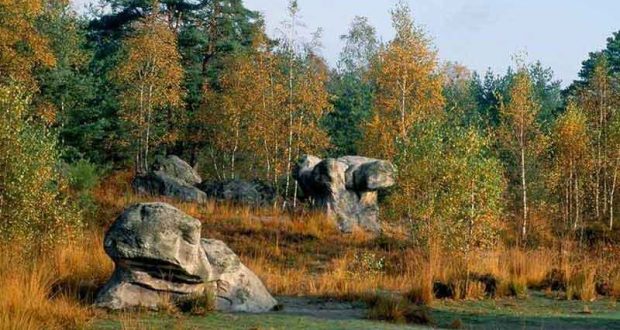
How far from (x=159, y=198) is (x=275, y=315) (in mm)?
19158

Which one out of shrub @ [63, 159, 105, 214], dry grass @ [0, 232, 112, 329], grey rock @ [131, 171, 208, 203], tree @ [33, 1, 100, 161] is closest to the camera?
dry grass @ [0, 232, 112, 329]

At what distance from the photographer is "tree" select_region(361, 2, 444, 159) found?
115 feet

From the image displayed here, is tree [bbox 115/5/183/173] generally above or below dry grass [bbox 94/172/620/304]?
above

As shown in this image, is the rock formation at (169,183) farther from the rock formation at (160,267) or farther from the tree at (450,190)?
the rock formation at (160,267)

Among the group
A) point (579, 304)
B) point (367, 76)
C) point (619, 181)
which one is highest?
point (367, 76)

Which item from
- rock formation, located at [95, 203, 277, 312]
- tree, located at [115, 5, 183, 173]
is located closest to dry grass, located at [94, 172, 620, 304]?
rock formation, located at [95, 203, 277, 312]

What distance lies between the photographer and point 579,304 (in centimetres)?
1282

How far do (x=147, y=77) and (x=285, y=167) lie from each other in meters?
7.18

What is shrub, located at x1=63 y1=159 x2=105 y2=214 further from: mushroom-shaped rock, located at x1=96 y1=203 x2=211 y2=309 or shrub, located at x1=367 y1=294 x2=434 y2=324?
shrub, located at x1=367 y1=294 x2=434 y2=324

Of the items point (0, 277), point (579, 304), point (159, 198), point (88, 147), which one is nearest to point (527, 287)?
point (579, 304)

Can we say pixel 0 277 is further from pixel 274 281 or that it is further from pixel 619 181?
pixel 619 181

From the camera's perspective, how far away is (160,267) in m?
10.6

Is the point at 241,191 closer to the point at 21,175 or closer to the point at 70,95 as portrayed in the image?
the point at 70,95

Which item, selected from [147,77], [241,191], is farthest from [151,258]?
[147,77]
